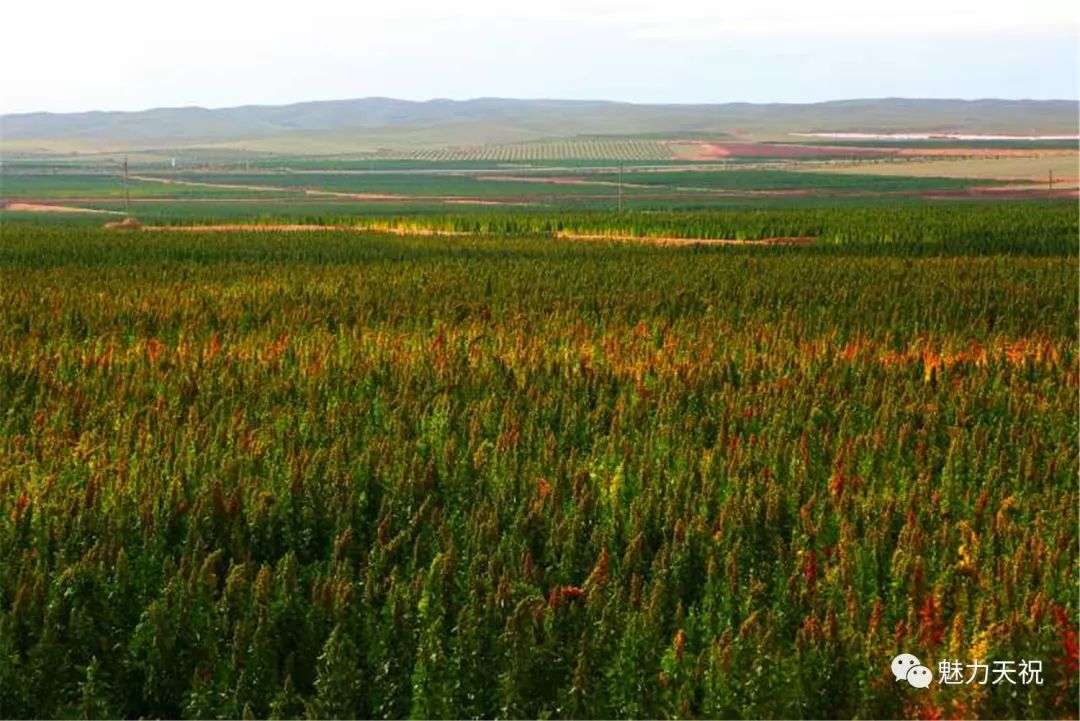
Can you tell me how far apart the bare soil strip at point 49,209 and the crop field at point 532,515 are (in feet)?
157

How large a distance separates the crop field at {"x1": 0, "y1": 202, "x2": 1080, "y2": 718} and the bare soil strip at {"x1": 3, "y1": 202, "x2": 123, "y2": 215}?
47715 mm

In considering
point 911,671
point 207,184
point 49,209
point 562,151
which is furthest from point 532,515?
point 562,151

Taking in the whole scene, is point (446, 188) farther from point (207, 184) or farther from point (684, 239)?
point (684, 239)

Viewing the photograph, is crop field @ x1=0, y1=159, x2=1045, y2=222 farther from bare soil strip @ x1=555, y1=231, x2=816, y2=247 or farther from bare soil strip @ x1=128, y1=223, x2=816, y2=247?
bare soil strip @ x1=555, y1=231, x2=816, y2=247

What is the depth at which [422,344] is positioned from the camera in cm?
1266

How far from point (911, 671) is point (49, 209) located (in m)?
61.3

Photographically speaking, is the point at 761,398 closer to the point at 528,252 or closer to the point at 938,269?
the point at 938,269

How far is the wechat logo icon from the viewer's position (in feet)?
16.8

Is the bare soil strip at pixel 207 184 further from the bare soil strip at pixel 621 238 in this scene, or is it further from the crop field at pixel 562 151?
the bare soil strip at pixel 621 238

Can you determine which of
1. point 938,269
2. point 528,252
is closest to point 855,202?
point 528,252

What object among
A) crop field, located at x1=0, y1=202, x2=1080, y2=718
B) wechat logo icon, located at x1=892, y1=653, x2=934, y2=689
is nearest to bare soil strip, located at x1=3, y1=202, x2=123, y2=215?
crop field, located at x1=0, y1=202, x2=1080, y2=718

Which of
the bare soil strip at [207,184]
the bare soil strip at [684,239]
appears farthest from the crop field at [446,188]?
the bare soil strip at [684,239]

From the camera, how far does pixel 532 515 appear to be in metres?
6.64

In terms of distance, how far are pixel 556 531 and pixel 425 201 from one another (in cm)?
6449
